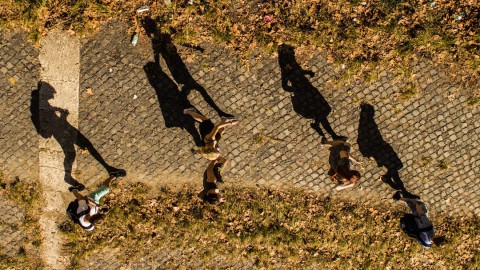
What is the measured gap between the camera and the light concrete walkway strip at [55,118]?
292 inches

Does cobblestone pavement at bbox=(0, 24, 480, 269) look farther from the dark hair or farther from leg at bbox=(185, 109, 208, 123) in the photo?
the dark hair

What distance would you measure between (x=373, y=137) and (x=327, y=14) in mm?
2860

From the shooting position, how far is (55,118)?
7617mm

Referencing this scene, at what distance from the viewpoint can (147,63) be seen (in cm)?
754

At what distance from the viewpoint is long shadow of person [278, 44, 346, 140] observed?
24.9 feet

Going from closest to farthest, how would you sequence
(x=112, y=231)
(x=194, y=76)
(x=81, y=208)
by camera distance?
1. (x=81, y=208)
2. (x=194, y=76)
3. (x=112, y=231)

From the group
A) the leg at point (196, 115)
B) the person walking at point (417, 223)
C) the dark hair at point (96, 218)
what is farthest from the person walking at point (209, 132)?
the person walking at point (417, 223)

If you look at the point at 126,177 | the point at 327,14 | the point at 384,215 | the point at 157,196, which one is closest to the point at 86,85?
the point at 126,177

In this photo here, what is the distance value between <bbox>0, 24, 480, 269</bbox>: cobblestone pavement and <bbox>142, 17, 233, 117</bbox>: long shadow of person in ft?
0.07

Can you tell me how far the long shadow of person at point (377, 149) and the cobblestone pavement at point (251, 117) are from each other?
23 mm

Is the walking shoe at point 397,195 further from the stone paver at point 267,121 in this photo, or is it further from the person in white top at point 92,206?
the person in white top at point 92,206

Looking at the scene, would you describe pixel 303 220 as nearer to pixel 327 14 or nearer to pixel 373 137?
pixel 373 137

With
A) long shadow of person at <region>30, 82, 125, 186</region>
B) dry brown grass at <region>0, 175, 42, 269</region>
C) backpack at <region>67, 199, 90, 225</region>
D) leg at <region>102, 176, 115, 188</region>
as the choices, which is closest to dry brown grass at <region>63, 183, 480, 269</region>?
leg at <region>102, 176, 115, 188</region>

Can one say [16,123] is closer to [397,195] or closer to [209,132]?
[209,132]
